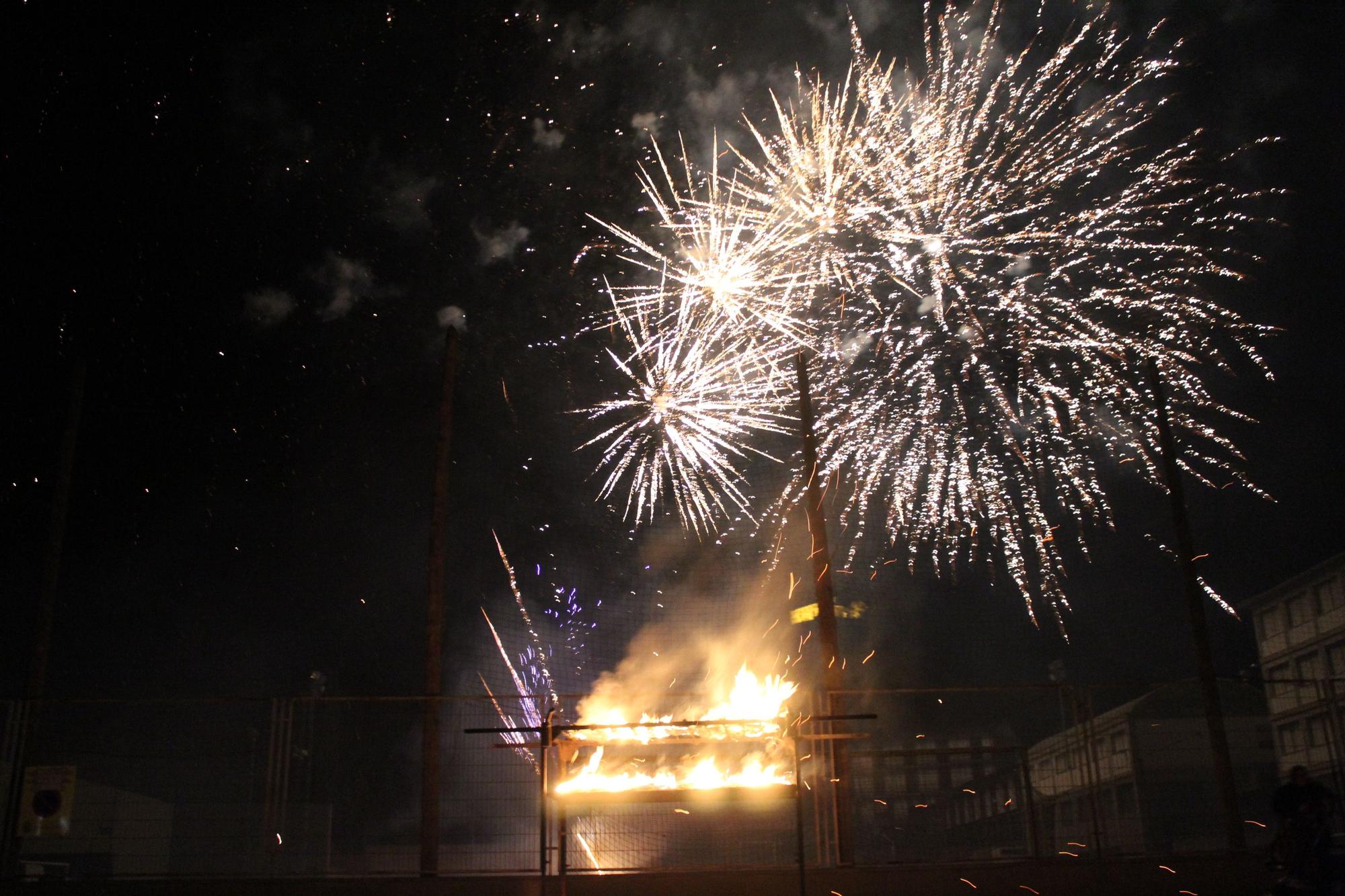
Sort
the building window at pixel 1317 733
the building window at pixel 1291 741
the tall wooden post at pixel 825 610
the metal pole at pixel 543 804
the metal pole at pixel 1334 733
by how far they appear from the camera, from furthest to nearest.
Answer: the building window at pixel 1291 741 → the tall wooden post at pixel 825 610 → the building window at pixel 1317 733 → the metal pole at pixel 1334 733 → the metal pole at pixel 543 804

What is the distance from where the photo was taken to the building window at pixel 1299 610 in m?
40.8

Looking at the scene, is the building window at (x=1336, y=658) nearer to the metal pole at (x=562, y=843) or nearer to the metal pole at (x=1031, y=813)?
the metal pole at (x=1031, y=813)

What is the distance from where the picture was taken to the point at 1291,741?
12.0 meters

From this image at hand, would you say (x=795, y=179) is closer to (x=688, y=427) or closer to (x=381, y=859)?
(x=688, y=427)

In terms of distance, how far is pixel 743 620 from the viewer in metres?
26.4

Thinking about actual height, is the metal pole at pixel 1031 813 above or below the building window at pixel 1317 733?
below

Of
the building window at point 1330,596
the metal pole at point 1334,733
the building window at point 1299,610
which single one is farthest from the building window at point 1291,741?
the building window at point 1299,610

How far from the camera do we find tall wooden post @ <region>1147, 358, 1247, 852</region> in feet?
37.7

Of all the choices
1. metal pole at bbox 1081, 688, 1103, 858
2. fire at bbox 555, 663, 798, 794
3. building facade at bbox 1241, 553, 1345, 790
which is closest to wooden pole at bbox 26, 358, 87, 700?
fire at bbox 555, 663, 798, 794

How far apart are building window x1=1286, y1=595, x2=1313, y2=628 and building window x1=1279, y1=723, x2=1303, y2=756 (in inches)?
1267

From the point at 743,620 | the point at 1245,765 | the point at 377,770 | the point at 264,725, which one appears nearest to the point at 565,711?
the point at 377,770

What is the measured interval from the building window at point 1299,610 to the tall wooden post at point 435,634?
3978cm

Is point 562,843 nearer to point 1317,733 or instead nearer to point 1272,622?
point 1317,733

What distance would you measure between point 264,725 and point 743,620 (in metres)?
16.9
